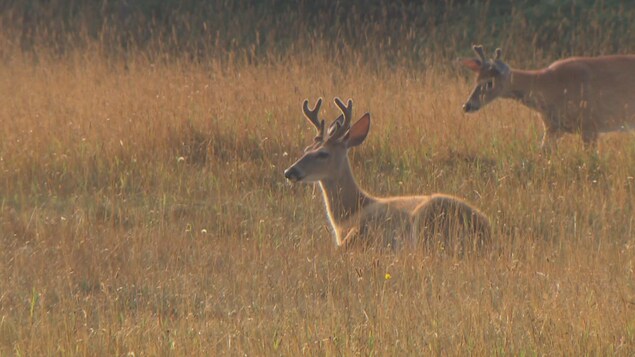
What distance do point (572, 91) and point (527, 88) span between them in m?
0.38

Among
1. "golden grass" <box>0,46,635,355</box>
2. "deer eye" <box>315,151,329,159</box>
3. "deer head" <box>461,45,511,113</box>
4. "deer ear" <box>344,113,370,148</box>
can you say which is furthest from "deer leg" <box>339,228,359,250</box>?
"deer head" <box>461,45,511,113</box>

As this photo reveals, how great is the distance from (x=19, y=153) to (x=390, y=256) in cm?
365

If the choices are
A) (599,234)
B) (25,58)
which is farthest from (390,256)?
(25,58)

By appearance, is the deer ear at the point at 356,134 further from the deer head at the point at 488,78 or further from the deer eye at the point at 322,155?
the deer head at the point at 488,78

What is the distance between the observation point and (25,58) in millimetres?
13133

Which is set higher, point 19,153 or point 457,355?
point 457,355

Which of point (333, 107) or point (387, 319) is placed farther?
point (333, 107)

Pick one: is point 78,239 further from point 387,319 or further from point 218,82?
point 218,82

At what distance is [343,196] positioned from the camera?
813 centimetres

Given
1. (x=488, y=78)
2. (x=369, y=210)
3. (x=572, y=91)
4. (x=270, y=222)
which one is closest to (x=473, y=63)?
(x=488, y=78)

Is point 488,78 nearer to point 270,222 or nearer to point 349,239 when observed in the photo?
point 270,222

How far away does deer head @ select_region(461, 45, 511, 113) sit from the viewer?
10961 millimetres

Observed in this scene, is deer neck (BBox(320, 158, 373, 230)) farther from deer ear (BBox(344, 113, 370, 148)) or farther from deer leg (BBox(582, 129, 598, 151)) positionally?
deer leg (BBox(582, 129, 598, 151))

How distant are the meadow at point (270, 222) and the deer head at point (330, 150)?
0.33 m
